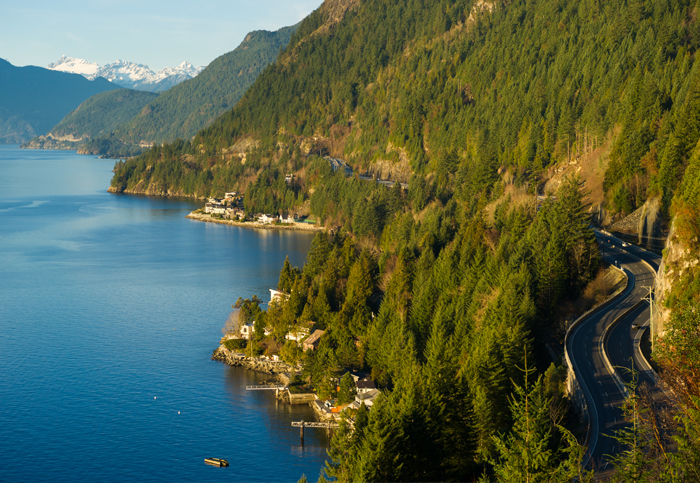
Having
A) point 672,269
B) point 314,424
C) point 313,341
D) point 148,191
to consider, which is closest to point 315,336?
point 313,341

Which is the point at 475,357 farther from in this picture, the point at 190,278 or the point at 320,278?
the point at 190,278

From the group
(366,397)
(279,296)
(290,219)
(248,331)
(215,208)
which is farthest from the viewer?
(215,208)

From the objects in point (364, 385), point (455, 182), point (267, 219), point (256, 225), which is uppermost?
point (455, 182)

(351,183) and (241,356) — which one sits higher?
(351,183)

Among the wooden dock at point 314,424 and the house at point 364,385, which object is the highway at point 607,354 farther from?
the wooden dock at point 314,424

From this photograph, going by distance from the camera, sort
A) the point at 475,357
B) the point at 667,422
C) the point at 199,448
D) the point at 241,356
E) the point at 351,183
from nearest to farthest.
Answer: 1. the point at 667,422
2. the point at 475,357
3. the point at 199,448
4. the point at 241,356
5. the point at 351,183

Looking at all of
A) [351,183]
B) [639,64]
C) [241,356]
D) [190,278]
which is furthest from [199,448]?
[351,183]

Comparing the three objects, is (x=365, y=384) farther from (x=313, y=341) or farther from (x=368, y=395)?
(x=313, y=341)
